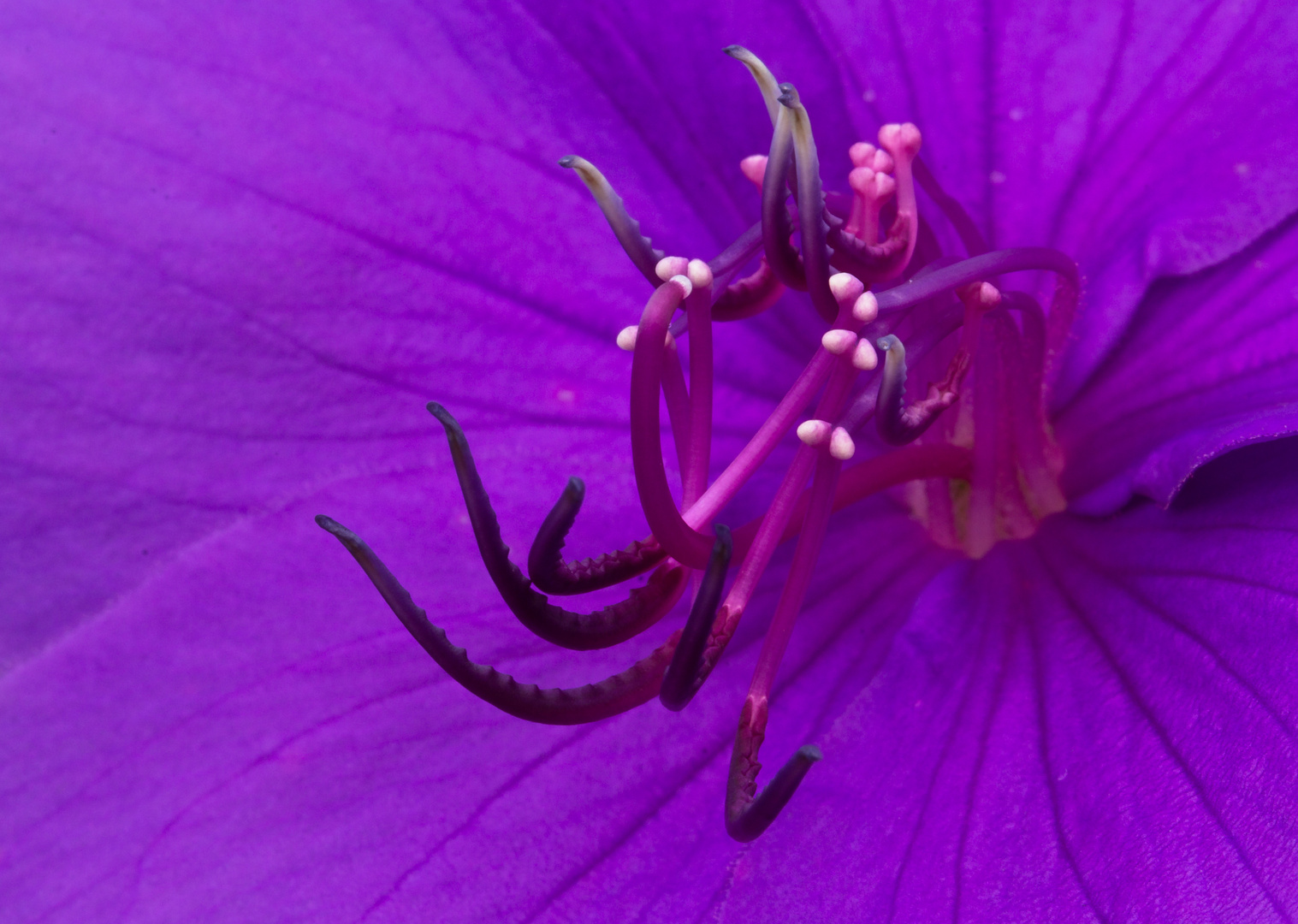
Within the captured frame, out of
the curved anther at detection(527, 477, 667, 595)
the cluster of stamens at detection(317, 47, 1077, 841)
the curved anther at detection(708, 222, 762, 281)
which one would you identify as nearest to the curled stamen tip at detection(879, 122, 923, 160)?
the cluster of stamens at detection(317, 47, 1077, 841)

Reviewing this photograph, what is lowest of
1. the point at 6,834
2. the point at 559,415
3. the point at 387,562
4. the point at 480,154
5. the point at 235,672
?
the point at 6,834

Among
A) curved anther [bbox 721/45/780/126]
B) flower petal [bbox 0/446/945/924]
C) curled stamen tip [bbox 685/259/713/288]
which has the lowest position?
flower petal [bbox 0/446/945/924]

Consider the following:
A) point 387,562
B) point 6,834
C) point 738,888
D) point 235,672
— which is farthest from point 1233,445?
point 6,834

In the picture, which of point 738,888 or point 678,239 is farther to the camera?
point 678,239

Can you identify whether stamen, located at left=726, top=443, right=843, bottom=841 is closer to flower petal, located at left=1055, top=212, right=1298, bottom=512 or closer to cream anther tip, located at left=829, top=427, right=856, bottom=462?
cream anther tip, located at left=829, top=427, right=856, bottom=462

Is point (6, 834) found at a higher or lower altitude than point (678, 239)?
lower

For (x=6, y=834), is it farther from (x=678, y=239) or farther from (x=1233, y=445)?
(x=1233, y=445)
